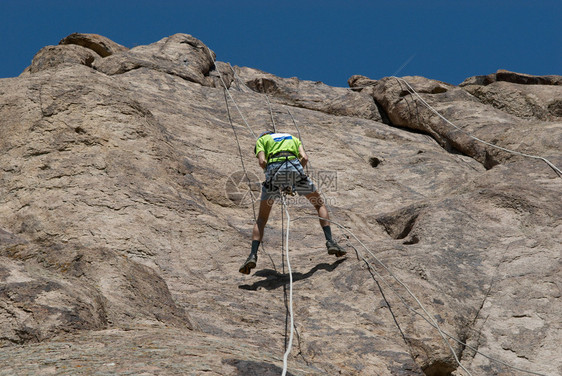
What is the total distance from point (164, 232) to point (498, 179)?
16.9ft

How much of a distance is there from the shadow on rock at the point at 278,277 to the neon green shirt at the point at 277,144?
1.49 meters

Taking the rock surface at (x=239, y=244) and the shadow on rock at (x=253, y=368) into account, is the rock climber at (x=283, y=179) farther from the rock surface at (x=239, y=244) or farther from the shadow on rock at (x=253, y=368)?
the shadow on rock at (x=253, y=368)

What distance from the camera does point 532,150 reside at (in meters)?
11.1

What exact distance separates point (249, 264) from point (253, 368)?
2.91m

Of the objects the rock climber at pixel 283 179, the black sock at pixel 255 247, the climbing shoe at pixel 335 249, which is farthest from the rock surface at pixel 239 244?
the rock climber at pixel 283 179

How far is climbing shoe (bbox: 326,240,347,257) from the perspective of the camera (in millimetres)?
7316

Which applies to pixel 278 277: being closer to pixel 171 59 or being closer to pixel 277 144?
pixel 277 144

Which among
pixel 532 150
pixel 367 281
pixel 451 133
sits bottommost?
pixel 367 281

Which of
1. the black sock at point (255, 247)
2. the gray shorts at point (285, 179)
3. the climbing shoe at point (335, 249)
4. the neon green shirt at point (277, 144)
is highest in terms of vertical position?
the neon green shirt at point (277, 144)

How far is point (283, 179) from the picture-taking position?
7887mm

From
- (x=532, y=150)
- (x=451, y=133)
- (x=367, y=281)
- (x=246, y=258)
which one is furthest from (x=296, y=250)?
(x=451, y=133)

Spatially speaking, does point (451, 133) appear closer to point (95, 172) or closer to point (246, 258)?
point (246, 258)

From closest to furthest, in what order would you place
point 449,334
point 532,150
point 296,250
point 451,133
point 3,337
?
point 3,337, point 449,334, point 296,250, point 532,150, point 451,133

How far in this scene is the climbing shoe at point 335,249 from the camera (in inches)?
288
